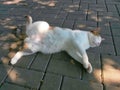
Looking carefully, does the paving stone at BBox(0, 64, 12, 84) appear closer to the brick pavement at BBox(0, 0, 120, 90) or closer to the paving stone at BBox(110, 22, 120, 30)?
the brick pavement at BBox(0, 0, 120, 90)

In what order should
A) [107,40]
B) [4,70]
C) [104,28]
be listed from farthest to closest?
[104,28]
[107,40]
[4,70]

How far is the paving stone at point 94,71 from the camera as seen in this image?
235 centimetres

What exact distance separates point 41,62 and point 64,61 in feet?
0.94

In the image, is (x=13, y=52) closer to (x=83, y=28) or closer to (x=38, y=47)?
(x=38, y=47)

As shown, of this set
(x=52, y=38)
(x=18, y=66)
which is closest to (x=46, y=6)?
(x=52, y=38)

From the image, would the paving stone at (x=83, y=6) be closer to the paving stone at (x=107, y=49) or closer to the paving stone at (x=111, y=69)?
the paving stone at (x=107, y=49)

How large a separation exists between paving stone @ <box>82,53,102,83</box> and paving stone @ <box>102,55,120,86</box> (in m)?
0.06

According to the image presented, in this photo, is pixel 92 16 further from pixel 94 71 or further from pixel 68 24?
pixel 94 71

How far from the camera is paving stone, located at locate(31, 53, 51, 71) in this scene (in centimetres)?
254

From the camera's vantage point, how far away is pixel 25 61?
264 centimetres

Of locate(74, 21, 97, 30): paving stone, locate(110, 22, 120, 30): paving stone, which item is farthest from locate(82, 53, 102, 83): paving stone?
locate(110, 22, 120, 30): paving stone

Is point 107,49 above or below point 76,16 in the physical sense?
above

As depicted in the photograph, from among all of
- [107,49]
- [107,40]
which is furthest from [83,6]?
[107,49]

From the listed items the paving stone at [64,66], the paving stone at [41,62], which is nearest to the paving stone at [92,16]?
the paving stone at [64,66]
